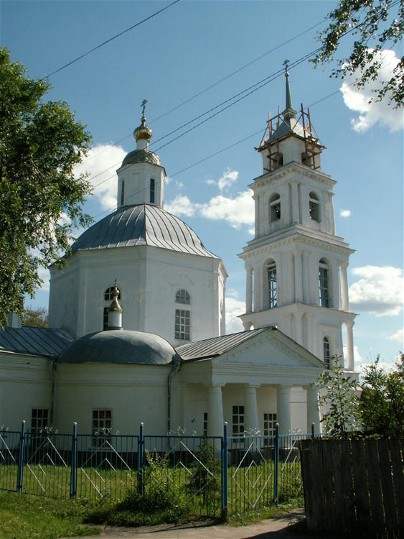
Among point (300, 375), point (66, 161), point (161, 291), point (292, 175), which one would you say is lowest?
point (300, 375)

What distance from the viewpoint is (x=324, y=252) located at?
28344mm

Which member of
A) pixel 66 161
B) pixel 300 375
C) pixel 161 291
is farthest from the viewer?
pixel 161 291

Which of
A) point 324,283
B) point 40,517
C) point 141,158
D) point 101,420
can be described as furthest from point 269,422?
point 141,158

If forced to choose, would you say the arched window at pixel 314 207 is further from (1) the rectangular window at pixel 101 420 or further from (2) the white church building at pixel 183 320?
(1) the rectangular window at pixel 101 420

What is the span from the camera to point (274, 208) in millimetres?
30188

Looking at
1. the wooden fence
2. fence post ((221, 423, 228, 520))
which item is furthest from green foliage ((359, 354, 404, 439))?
fence post ((221, 423, 228, 520))

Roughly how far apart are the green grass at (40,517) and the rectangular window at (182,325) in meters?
11.9

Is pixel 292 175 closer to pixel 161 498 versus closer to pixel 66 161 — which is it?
pixel 66 161

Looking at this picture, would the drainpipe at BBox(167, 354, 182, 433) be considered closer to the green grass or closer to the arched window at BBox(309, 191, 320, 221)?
the green grass

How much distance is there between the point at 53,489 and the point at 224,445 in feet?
14.5

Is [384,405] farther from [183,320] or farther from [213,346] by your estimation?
[183,320]

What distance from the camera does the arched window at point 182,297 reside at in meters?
23.3

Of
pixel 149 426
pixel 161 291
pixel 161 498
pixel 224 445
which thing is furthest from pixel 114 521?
pixel 161 291

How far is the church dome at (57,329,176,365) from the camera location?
61.1 feet
